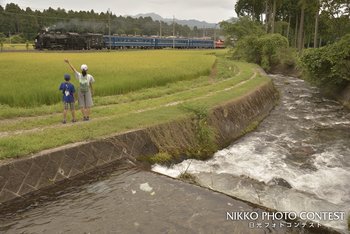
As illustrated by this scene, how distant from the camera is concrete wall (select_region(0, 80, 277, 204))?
6.07m

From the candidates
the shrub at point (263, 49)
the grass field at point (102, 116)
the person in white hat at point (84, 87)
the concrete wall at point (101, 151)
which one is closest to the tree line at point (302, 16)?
the shrub at point (263, 49)

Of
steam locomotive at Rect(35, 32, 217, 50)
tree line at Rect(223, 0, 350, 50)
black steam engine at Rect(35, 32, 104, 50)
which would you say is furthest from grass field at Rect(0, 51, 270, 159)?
steam locomotive at Rect(35, 32, 217, 50)

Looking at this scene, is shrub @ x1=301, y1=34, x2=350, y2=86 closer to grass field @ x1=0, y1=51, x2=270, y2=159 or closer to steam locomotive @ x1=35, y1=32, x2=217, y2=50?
grass field @ x1=0, y1=51, x2=270, y2=159

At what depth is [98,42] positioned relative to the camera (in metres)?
47.1

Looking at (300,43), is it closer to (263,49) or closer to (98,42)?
(263,49)

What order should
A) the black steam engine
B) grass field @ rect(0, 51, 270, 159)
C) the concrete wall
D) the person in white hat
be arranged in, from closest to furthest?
the concrete wall < grass field @ rect(0, 51, 270, 159) < the person in white hat < the black steam engine

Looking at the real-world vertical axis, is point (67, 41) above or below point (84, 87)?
above

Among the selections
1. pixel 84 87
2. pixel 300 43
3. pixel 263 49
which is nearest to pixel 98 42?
pixel 263 49

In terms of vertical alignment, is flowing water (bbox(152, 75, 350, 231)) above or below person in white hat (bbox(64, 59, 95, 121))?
below

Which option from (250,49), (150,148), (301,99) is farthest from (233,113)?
(250,49)

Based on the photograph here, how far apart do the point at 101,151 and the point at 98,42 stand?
4246 centimetres

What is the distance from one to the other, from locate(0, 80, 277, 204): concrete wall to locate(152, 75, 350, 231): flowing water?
0.69m

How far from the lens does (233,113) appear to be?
40.6ft

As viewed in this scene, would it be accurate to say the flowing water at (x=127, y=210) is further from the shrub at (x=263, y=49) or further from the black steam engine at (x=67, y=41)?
the black steam engine at (x=67, y=41)
